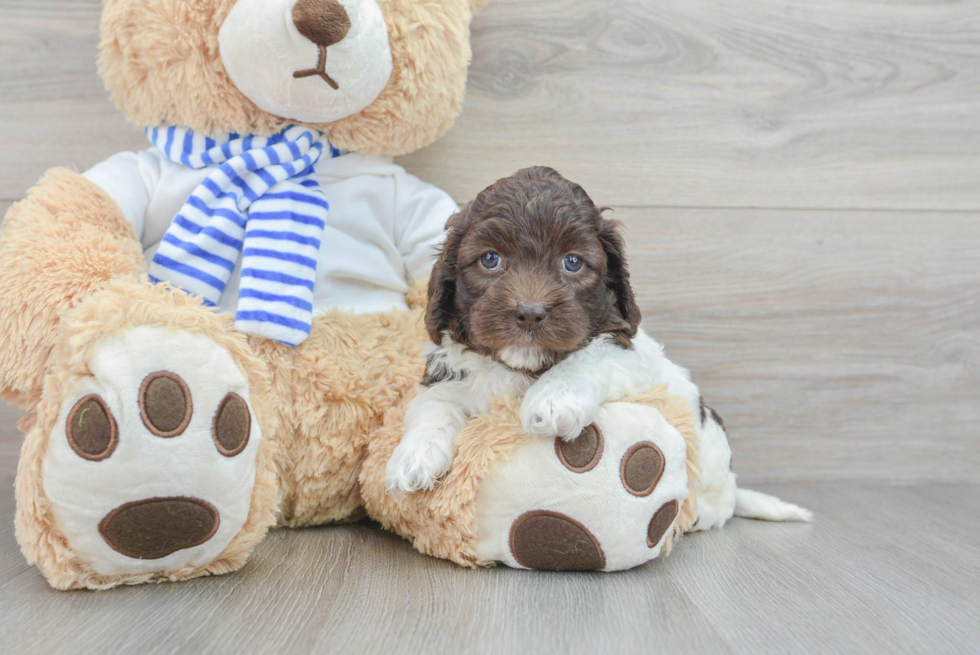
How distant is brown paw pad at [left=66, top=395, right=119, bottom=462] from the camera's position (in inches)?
56.3

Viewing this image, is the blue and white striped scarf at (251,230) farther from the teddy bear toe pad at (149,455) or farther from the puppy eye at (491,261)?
the puppy eye at (491,261)

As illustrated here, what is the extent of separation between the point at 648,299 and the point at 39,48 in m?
2.13

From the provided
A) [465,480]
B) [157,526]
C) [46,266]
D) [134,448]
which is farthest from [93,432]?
[465,480]

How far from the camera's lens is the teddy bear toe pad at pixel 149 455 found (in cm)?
144

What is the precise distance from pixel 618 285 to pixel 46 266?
1.29m

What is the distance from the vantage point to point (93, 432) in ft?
4.70

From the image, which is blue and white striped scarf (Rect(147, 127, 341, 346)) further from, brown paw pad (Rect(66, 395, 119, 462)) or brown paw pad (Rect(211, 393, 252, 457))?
brown paw pad (Rect(66, 395, 119, 462))

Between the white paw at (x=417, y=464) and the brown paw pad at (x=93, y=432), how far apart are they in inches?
22.4

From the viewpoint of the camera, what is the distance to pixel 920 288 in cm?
269

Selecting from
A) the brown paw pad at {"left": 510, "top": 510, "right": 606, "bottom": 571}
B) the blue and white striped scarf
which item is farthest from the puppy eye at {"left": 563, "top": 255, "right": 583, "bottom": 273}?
the blue and white striped scarf

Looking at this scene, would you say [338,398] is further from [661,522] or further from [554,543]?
[661,522]

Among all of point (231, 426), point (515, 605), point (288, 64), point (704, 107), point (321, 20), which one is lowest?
point (515, 605)

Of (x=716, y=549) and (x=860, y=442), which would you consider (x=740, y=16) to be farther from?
(x=716, y=549)

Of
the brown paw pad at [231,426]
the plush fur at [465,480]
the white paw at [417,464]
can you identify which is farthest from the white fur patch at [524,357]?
the brown paw pad at [231,426]
